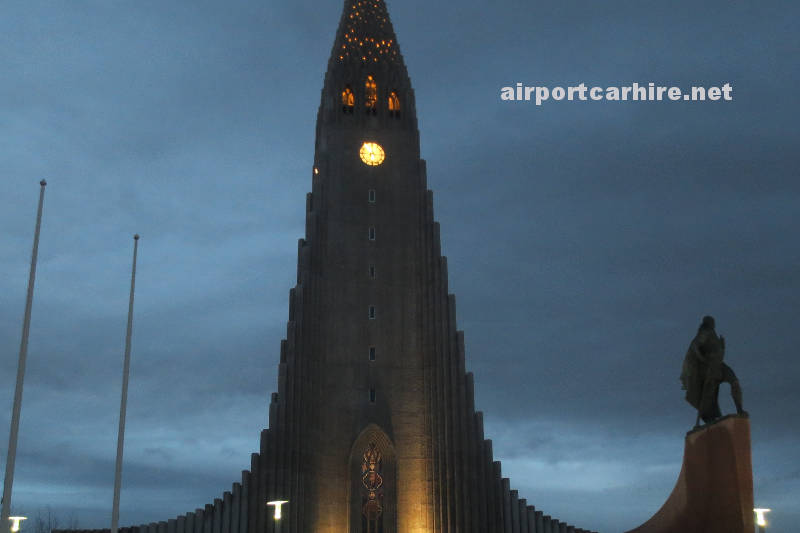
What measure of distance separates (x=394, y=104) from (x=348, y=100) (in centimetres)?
299

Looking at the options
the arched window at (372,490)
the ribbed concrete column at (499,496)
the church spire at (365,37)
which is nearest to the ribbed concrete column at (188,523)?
the arched window at (372,490)

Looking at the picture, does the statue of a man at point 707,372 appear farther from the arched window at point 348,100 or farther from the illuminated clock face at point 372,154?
the arched window at point 348,100

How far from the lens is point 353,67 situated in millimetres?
55156

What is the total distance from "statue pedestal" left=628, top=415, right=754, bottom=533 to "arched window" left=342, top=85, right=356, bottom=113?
29534 millimetres

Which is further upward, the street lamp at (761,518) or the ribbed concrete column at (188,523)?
the ribbed concrete column at (188,523)

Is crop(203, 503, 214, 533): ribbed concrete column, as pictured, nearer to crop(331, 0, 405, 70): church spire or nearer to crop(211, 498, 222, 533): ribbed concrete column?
crop(211, 498, 222, 533): ribbed concrete column

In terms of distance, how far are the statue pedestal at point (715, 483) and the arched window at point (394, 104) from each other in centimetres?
2861

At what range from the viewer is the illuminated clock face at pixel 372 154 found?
5338 centimetres

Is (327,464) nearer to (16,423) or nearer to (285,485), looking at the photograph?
(285,485)

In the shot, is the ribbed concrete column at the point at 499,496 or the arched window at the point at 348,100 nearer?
the ribbed concrete column at the point at 499,496

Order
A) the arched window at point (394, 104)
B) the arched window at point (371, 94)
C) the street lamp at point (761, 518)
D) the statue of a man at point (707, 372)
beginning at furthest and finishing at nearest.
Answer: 1. the arched window at point (394, 104)
2. the arched window at point (371, 94)
3. the statue of a man at point (707, 372)
4. the street lamp at point (761, 518)

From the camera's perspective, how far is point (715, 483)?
33062mm

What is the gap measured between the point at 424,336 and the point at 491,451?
7317 millimetres

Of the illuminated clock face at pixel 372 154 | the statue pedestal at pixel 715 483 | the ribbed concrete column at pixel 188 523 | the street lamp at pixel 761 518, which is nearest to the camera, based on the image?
the statue pedestal at pixel 715 483
